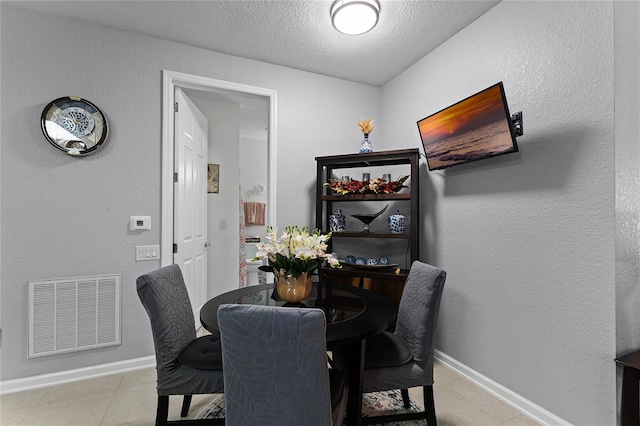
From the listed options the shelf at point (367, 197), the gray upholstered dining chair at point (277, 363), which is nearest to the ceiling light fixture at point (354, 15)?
the shelf at point (367, 197)

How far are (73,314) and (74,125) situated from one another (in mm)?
1410

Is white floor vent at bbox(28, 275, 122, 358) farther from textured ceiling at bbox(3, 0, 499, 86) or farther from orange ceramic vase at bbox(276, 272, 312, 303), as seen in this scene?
textured ceiling at bbox(3, 0, 499, 86)

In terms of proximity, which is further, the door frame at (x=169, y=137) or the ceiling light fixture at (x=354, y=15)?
the door frame at (x=169, y=137)

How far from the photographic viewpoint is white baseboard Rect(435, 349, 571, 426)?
1.75 metres

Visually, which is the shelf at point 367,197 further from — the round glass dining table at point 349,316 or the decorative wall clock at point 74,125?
the decorative wall clock at point 74,125

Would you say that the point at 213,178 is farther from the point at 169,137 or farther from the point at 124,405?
the point at 124,405

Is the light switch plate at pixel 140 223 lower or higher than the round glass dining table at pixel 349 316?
higher

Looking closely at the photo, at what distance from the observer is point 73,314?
2.24 metres

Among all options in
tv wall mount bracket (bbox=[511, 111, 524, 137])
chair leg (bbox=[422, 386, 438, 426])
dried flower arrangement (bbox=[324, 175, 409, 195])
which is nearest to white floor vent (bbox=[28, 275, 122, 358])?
dried flower arrangement (bbox=[324, 175, 409, 195])

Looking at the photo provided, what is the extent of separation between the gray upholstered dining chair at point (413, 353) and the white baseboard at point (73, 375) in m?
1.76

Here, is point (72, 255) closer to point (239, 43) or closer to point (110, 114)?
point (110, 114)

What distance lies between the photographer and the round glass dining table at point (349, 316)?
1315 millimetres

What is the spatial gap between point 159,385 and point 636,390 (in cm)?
226

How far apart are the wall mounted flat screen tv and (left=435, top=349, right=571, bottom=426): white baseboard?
1.55 meters
